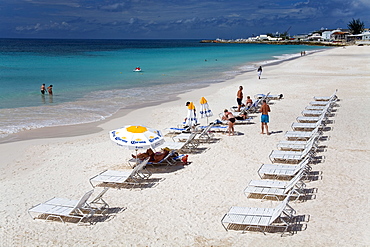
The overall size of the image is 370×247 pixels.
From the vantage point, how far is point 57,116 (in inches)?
740

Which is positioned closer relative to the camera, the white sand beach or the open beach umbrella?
the white sand beach

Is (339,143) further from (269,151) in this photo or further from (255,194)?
(255,194)

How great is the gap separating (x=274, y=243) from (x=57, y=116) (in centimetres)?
1425

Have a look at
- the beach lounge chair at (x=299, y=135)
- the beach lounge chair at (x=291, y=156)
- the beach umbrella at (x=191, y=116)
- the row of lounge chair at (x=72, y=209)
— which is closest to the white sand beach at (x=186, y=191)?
the row of lounge chair at (x=72, y=209)

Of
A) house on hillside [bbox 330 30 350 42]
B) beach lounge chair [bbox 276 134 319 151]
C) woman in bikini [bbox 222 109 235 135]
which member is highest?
house on hillside [bbox 330 30 350 42]

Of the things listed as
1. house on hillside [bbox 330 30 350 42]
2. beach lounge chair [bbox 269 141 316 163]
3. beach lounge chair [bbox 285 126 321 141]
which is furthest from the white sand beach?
house on hillside [bbox 330 30 350 42]

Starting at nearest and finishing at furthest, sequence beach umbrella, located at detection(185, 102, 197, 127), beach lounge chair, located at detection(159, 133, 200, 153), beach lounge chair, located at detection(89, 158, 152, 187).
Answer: beach lounge chair, located at detection(89, 158, 152, 187) < beach lounge chair, located at detection(159, 133, 200, 153) < beach umbrella, located at detection(185, 102, 197, 127)

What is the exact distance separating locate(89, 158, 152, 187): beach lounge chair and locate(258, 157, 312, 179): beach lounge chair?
2.89 m

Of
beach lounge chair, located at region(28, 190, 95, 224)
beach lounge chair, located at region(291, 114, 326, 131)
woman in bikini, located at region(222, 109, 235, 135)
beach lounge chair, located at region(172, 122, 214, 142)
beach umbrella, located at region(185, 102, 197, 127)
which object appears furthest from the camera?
beach umbrella, located at region(185, 102, 197, 127)

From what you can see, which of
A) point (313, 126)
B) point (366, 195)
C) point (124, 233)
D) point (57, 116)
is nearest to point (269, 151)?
point (313, 126)

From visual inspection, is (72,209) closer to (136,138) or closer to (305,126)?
(136,138)

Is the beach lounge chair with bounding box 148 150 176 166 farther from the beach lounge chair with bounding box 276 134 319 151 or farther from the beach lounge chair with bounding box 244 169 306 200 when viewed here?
the beach lounge chair with bounding box 276 134 319 151

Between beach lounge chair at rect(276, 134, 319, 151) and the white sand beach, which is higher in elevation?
beach lounge chair at rect(276, 134, 319, 151)

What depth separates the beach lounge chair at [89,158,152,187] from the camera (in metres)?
9.49
